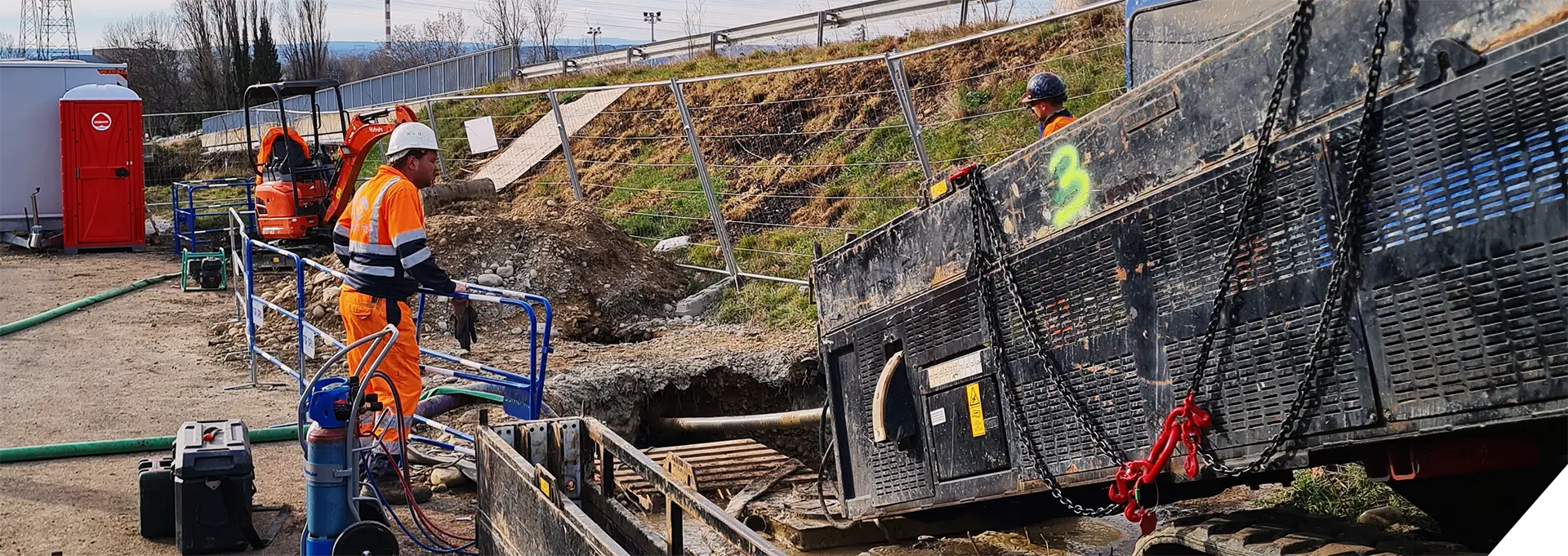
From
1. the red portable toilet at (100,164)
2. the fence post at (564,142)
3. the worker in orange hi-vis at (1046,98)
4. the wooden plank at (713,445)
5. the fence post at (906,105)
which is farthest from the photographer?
the red portable toilet at (100,164)

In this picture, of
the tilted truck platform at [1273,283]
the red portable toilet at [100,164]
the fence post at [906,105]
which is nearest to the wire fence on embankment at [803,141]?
the fence post at [906,105]

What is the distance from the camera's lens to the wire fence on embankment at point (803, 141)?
12.6 m

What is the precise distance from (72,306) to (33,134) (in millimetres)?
7949

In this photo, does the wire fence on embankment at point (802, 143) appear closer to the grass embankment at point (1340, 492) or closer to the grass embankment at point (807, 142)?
the grass embankment at point (807, 142)

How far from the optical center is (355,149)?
15672mm

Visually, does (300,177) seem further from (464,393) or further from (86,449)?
(464,393)

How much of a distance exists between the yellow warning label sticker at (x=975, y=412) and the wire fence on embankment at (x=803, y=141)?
15.4 feet

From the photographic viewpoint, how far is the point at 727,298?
1251 centimetres

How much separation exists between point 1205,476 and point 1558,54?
1620mm

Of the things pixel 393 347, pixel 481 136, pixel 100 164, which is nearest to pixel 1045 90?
pixel 393 347

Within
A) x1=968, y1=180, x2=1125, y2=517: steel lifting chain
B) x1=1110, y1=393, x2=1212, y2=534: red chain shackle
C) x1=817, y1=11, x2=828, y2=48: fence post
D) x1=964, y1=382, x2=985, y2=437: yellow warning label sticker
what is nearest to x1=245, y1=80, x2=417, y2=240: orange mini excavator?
x1=817, y1=11, x2=828, y2=48: fence post

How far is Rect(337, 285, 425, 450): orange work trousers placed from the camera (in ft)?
21.2

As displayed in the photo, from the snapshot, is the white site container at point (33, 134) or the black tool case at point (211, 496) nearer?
the black tool case at point (211, 496)

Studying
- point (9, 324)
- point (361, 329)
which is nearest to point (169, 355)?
point (9, 324)
